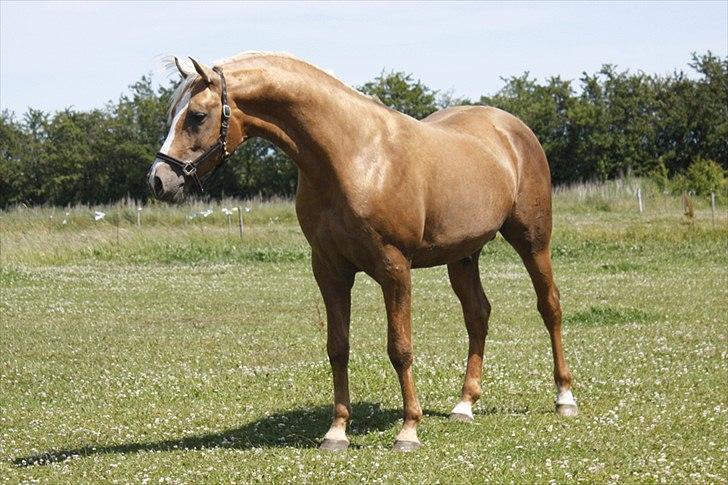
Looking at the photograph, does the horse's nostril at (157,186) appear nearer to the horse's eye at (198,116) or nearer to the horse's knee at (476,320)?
the horse's eye at (198,116)

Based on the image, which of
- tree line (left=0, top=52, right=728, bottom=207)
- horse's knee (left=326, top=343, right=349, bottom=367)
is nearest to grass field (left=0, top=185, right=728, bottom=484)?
horse's knee (left=326, top=343, right=349, bottom=367)

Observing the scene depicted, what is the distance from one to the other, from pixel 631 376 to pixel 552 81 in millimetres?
54913

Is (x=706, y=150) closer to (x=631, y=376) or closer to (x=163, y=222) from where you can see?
(x=163, y=222)

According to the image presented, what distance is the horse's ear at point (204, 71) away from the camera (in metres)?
7.59

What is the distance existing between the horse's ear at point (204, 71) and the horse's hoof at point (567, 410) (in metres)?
4.49

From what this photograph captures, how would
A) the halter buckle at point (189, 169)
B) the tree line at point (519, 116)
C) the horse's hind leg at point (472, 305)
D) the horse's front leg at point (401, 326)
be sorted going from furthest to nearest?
the tree line at point (519, 116) < the horse's hind leg at point (472, 305) < the horse's front leg at point (401, 326) < the halter buckle at point (189, 169)

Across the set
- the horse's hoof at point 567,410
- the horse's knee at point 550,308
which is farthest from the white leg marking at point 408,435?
the horse's knee at point 550,308

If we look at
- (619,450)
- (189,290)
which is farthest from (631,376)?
(189,290)

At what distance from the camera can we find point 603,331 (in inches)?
598

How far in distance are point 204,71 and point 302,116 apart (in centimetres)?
85

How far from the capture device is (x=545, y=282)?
33.4 feet

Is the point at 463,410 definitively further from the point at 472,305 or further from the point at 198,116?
the point at 198,116

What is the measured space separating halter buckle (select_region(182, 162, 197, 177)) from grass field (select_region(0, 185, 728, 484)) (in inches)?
84.2

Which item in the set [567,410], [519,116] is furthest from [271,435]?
[519,116]
